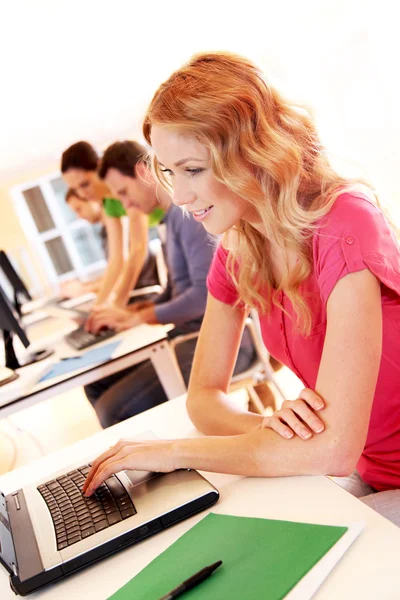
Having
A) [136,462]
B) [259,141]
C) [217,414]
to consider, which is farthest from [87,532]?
[259,141]

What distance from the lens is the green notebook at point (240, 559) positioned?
29.0 inches

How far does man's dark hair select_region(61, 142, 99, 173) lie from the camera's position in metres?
3.14

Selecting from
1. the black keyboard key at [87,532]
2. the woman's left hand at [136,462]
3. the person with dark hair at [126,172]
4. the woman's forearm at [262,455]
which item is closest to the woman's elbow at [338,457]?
the woman's forearm at [262,455]

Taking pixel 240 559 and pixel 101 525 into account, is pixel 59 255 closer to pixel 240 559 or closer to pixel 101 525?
pixel 101 525

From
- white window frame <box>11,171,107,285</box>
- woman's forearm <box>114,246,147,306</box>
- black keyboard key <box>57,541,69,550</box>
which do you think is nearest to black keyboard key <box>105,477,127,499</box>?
black keyboard key <box>57,541,69,550</box>

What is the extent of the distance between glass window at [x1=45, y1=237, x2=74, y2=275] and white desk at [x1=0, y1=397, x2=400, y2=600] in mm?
8188

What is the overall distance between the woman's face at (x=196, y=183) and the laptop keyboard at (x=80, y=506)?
50cm

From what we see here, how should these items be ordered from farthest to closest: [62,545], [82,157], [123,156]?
1. [82,157]
2. [123,156]
3. [62,545]

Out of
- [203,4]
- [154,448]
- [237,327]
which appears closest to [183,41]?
[203,4]

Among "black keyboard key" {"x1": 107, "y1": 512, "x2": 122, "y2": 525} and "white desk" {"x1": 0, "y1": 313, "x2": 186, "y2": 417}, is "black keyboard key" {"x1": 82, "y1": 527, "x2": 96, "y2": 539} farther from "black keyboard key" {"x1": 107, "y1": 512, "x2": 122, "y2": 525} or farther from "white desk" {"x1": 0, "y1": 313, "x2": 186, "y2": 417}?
"white desk" {"x1": 0, "y1": 313, "x2": 186, "y2": 417}

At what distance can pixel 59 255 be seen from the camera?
901cm

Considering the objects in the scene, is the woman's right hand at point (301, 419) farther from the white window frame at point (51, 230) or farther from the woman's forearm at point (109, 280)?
the white window frame at point (51, 230)

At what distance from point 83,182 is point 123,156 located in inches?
21.4

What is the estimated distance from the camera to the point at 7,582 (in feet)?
3.14
